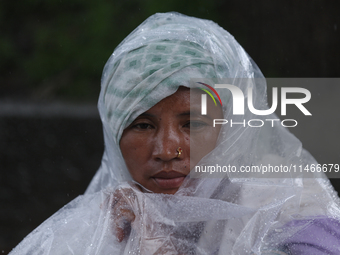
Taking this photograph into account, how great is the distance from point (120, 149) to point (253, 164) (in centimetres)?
47

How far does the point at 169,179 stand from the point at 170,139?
13cm

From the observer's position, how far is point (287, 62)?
3809 mm

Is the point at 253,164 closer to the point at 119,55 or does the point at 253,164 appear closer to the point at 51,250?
the point at 119,55

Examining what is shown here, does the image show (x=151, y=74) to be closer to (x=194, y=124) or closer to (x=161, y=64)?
(x=161, y=64)

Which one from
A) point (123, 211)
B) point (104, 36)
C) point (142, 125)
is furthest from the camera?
point (104, 36)

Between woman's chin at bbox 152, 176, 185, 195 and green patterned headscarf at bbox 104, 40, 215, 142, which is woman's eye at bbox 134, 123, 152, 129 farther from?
woman's chin at bbox 152, 176, 185, 195

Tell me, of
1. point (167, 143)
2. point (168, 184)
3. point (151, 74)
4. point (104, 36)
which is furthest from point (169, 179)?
point (104, 36)

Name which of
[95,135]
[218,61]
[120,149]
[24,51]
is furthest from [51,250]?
[24,51]

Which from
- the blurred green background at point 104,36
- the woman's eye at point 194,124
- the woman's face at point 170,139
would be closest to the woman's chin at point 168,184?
the woman's face at point 170,139

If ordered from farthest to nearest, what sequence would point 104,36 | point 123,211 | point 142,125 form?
point 104,36, point 142,125, point 123,211

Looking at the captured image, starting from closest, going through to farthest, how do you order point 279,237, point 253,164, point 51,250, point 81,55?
point 279,237 < point 51,250 < point 253,164 < point 81,55

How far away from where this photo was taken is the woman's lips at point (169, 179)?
4.34 feet

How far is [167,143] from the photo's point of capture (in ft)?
4.24

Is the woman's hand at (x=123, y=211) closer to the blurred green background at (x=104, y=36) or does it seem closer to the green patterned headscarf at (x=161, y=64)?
the green patterned headscarf at (x=161, y=64)
